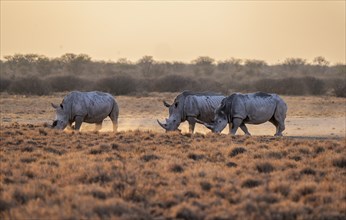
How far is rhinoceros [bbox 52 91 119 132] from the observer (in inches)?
795

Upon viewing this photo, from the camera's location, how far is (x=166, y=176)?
10938 mm

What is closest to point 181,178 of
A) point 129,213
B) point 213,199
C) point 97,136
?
point 213,199

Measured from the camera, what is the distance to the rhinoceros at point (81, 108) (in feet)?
66.3

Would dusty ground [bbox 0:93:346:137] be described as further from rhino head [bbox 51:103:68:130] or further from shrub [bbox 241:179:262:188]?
shrub [bbox 241:179:262:188]

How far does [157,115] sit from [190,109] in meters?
12.8

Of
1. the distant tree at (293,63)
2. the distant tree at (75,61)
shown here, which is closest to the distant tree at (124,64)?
the distant tree at (75,61)

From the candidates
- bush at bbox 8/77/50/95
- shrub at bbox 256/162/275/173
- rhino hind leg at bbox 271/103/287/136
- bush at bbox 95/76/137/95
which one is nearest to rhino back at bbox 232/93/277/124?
rhino hind leg at bbox 271/103/287/136

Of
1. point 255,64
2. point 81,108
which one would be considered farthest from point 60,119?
point 255,64

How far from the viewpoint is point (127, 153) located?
13805 millimetres

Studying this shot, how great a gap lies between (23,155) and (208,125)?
27.4 feet

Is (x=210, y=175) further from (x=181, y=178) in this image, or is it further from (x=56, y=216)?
(x=56, y=216)

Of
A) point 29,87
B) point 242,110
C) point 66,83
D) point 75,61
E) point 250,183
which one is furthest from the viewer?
point 75,61

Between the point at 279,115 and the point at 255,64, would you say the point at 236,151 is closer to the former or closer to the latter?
the point at 279,115

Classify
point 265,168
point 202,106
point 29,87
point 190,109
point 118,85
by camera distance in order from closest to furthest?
point 265,168
point 190,109
point 202,106
point 29,87
point 118,85
